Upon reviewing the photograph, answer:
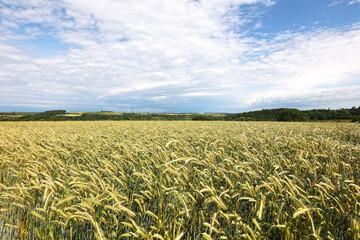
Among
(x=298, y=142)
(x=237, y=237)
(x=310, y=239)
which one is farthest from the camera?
(x=298, y=142)

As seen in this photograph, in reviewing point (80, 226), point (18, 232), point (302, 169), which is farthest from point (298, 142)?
point (18, 232)

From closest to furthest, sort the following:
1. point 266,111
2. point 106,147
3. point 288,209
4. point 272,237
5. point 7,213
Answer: point 272,237 < point 288,209 < point 7,213 < point 106,147 < point 266,111

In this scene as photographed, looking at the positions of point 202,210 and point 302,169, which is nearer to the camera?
point 202,210

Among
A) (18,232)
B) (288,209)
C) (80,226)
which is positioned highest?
(288,209)

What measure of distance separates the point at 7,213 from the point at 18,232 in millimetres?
632

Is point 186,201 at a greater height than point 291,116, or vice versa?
point 291,116

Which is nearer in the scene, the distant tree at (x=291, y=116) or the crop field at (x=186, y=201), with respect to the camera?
the crop field at (x=186, y=201)

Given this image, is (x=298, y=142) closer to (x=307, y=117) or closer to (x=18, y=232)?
(x=18, y=232)

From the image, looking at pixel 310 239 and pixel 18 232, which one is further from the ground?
pixel 310 239

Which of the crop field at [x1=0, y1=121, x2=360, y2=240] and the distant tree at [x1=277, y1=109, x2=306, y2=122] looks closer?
the crop field at [x1=0, y1=121, x2=360, y2=240]

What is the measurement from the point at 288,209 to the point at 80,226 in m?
2.78

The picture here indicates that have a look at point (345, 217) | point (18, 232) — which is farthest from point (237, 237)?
point (18, 232)

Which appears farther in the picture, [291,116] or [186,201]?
[291,116]

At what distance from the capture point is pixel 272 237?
86.1 inches
